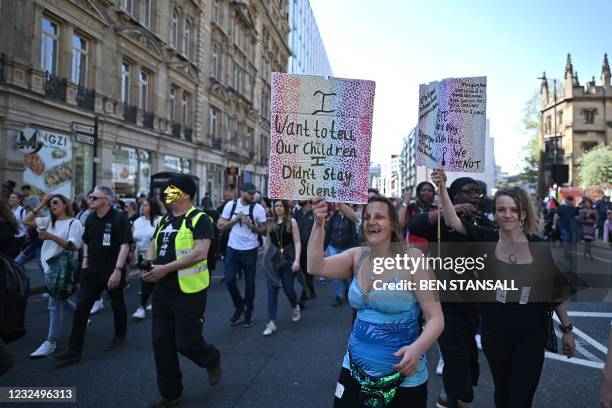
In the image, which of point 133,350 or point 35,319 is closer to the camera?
point 133,350

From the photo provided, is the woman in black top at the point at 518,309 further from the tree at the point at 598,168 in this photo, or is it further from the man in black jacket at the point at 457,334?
the tree at the point at 598,168

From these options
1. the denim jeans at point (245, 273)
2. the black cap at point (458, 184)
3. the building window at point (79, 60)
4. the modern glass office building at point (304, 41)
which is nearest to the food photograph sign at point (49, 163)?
the building window at point (79, 60)

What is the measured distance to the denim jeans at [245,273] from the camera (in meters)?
5.94

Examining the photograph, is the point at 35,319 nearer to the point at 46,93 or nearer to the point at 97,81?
the point at 46,93

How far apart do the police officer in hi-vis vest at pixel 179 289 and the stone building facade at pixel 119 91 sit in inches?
291

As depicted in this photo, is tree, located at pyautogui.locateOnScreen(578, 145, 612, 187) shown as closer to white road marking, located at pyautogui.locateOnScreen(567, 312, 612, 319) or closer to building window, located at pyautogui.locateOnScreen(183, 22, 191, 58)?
building window, located at pyautogui.locateOnScreen(183, 22, 191, 58)

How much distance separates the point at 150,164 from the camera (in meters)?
22.2

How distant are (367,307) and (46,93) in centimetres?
1617

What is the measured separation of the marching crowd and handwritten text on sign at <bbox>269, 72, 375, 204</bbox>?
0.98 feet

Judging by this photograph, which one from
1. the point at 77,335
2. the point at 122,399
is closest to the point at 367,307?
the point at 122,399

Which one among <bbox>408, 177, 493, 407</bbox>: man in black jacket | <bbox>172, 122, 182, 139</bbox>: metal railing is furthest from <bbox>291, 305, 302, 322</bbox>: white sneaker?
<bbox>172, 122, 182, 139</bbox>: metal railing

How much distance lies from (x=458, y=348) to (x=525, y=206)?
1.19 m

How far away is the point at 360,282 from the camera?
2336 mm

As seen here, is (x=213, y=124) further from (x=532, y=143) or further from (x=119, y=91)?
(x=532, y=143)
